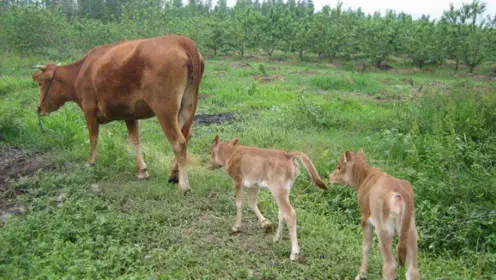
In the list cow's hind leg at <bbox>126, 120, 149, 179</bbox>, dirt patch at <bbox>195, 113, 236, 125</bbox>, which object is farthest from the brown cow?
dirt patch at <bbox>195, 113, 236, 125</bbox>

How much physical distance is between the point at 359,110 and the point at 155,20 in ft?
68.2

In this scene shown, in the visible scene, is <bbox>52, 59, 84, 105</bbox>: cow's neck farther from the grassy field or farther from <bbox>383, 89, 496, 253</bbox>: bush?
<bbox>383, 89, 496, 253</bbox>: bush

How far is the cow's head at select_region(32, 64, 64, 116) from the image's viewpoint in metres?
8.01

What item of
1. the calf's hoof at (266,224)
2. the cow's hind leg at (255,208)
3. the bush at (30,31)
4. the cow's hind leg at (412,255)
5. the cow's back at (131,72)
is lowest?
the bush at (30,31)

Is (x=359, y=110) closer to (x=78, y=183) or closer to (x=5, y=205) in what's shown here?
(x=78, y=183)

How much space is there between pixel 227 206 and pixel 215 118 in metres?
5.27

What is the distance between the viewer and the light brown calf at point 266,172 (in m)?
4.76

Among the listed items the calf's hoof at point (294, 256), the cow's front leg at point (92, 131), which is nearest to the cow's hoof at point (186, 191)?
the cow's front leg at point (92, 131)

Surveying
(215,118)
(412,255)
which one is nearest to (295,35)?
(215,118)

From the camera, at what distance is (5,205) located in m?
6.16

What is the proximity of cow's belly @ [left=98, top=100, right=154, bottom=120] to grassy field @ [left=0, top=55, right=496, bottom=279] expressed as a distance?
75cm

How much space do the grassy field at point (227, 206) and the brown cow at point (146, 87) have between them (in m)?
0.52

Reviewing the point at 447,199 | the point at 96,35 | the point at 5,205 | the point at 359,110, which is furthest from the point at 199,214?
the point at 96,35

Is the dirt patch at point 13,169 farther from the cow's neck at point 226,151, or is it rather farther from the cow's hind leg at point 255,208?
the cow's hind leg at point 255,208
